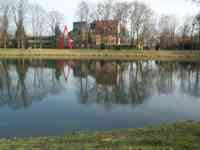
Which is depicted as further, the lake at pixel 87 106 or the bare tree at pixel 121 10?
the bare tree at pixel 121 10

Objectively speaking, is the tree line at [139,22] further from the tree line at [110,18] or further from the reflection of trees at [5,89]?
the reflection of trees at [5,89]

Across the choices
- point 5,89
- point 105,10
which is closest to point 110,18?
point 105,10

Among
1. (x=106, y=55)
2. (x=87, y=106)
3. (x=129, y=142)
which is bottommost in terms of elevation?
(x=87, y=106)

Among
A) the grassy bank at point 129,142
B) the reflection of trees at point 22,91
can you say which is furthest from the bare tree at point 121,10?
the grassy bank at point 129,142

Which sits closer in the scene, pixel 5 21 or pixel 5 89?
pixel 5 89

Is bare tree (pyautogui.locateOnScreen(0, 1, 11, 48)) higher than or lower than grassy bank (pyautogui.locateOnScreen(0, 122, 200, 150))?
higher

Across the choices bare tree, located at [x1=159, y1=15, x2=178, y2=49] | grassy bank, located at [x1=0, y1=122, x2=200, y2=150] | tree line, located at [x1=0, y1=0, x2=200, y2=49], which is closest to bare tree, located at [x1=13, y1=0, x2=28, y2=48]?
tree line, located at [x1=0, y1=0, x2=200, y2=49]

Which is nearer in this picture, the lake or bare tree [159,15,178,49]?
the lake

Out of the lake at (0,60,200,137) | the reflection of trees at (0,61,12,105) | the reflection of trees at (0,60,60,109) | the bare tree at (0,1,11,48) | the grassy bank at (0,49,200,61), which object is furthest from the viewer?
the bare tree at (0,1,11,48)

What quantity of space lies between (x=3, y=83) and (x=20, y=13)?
136ft

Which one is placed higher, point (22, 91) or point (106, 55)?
point (106, 55)

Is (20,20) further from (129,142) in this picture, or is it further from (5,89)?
(129,142)

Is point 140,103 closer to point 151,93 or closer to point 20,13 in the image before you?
point 151,93

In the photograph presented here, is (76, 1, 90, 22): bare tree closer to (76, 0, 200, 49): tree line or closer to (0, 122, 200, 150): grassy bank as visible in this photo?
(76, 0, 200, 49): tree line
